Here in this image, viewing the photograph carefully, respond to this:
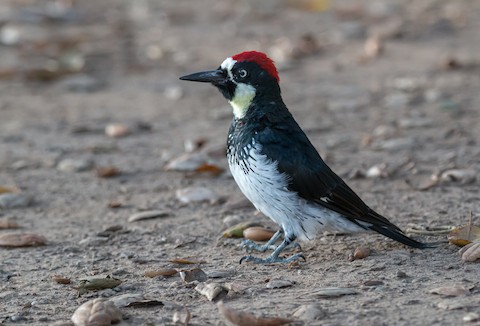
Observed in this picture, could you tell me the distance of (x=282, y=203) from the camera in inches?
198

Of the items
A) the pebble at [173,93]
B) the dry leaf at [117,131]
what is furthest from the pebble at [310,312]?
the pebble at [173,93]

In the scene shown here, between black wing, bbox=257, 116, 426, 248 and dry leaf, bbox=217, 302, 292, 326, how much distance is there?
1.17 metres

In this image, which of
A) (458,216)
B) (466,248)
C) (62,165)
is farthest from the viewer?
(62,165)

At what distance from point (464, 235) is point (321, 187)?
82 cm

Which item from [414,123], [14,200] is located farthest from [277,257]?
[414,123]

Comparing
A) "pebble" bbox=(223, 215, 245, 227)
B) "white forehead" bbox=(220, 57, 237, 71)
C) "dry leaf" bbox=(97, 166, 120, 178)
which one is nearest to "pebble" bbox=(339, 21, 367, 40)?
"dry leaf" bbox=(97, 166, 120, 178)

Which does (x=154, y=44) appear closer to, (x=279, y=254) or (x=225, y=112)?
(x=225, y=112)

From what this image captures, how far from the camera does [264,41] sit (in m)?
11.2

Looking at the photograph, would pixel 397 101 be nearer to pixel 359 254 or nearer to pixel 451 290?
pixel 359 254

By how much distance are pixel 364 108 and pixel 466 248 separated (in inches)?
156

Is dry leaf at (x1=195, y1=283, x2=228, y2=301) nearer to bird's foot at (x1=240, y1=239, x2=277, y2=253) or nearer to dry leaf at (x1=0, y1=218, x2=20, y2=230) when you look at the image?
bird's foot at (x1=240, y1=239, x2=277, y2=253)

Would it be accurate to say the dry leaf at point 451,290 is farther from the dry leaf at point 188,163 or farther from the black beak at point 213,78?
the dry leaf at point 188,163

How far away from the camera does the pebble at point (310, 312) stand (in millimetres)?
4043

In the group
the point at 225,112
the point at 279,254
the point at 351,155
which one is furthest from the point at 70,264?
the point at 225,112
